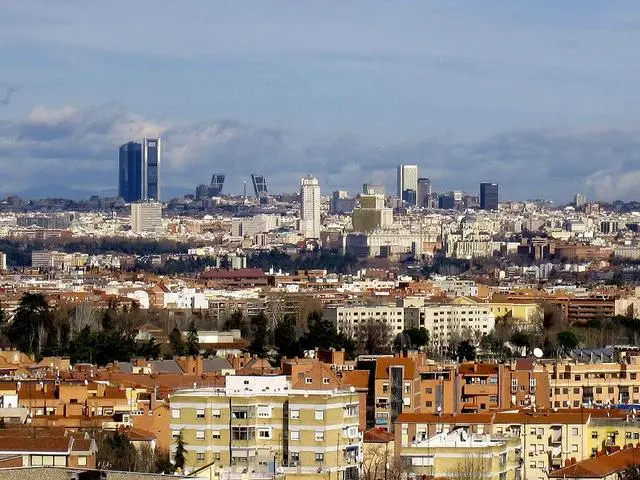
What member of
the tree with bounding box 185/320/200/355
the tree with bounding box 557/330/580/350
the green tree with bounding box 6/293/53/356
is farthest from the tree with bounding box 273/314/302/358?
the tree with bounding box 557/330/580/350

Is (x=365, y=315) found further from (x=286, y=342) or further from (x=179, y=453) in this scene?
(x=179, y=453)

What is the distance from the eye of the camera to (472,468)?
969 inches

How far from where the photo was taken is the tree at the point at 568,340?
54844 mm

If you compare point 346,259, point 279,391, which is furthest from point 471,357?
point 346,259

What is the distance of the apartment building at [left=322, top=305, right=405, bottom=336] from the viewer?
68.2m

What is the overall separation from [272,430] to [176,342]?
27907 mm

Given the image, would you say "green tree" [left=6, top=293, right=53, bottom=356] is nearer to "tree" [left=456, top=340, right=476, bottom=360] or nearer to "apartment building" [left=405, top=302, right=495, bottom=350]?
"tree" [left=456, top=340, right=476, bottom=360]

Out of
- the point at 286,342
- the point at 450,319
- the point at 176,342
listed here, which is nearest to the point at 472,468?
the point at 286,342

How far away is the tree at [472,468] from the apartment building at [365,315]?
41236 mm

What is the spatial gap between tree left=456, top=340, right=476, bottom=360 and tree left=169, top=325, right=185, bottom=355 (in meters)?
5.40

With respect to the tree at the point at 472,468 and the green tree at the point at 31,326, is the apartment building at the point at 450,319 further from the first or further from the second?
the tree at the point at 472,468

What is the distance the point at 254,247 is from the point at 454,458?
148 metres

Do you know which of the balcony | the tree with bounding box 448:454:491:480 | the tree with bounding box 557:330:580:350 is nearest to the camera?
the tree with bounding box 448:454:491:480

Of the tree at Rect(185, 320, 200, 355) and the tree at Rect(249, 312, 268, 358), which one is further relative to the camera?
the tree at Rect(185, 320, 200, 355)
